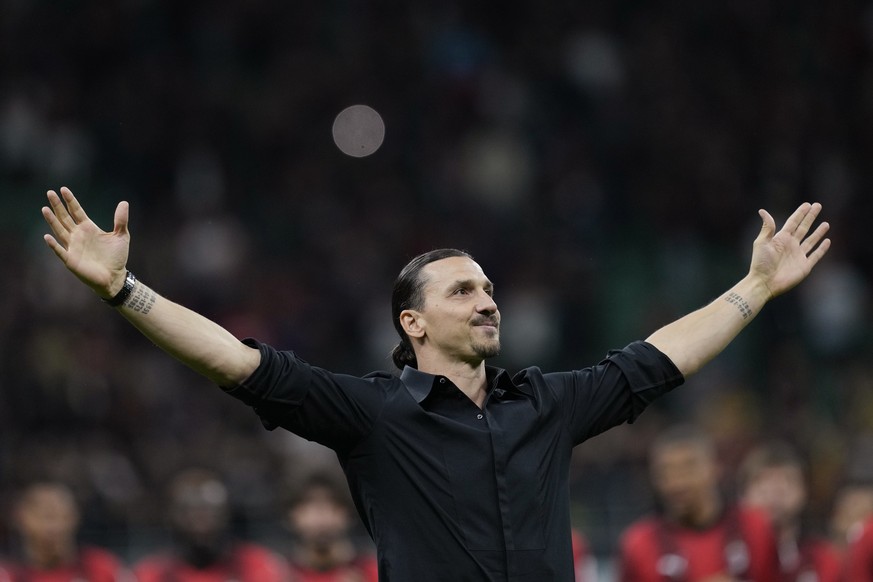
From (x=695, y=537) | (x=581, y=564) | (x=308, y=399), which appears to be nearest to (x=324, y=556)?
(x=581, y=564)

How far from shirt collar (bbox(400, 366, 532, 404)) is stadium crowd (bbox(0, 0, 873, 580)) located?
19.4 ft

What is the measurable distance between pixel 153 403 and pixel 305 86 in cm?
423

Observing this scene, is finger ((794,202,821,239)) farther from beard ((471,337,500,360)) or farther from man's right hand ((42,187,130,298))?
man's right hand ((42,187,130,298))

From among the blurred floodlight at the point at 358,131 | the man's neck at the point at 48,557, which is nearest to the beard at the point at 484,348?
the man's neck at the point at 48,557

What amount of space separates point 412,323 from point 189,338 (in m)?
0.90

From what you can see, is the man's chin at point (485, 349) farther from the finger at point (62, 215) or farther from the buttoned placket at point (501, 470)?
the finger at point (62, 215)

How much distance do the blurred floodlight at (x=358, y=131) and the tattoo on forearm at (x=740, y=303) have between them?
32.0 feet

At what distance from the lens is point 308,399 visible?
4.18 meters

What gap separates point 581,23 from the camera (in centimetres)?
1507

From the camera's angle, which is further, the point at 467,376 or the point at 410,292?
the point at 410,292

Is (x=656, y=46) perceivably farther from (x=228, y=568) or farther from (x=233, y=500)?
(x=228, y=568)

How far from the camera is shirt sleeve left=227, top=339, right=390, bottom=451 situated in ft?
13.5

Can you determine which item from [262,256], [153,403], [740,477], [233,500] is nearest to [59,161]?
[262,256]

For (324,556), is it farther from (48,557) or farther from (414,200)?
(414,200)
